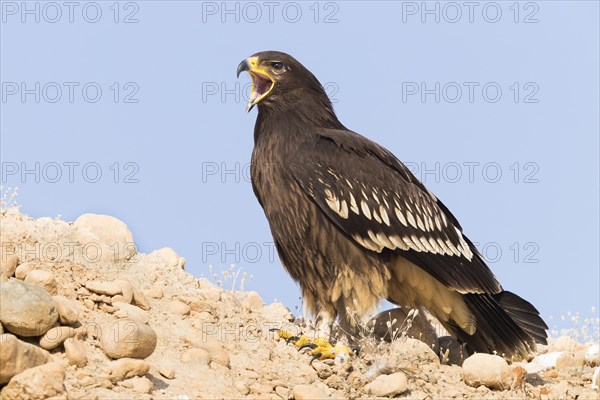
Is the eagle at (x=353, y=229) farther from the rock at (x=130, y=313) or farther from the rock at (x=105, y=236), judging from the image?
the rock at (x=130, y=313)

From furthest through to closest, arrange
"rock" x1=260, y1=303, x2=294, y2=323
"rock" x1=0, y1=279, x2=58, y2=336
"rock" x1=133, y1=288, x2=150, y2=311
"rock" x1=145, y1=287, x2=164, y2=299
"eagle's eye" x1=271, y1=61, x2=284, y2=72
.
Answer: "rock" x1=260, y1=303, x2=294, y2=323, "eagle's eye" x1=271, y1=61, x2=284, y2=72, "rock" x1=145, y1=287, x2=164, y2=299, "rock" x1=133, y1=288, x2=150, y2=311, "rock" x1=0, y1=279, x2=58, y2=336

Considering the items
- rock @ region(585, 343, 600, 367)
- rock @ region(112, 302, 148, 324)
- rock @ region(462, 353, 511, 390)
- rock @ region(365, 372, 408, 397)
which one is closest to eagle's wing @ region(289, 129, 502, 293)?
rock @ region(462, 353, 511, 390)

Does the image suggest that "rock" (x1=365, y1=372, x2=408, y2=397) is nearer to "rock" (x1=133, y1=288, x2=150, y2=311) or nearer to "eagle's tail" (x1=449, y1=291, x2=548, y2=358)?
"eagle's tail" (x1=449, y1=291, x2=548, y2=358)

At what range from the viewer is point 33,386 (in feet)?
18.8

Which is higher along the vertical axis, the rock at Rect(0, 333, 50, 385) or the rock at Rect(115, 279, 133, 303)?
the rock at Rect(115, 279, 133, 303)

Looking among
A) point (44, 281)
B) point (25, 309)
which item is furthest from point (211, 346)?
point (25, 309)

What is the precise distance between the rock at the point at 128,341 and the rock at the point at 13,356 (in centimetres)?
60

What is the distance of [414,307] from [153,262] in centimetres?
265

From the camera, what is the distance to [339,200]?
827cm

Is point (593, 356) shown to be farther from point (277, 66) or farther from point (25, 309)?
point (25, 309)

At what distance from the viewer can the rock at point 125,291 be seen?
7285 mm

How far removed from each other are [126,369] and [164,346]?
0.86 m

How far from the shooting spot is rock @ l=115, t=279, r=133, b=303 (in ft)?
23.9

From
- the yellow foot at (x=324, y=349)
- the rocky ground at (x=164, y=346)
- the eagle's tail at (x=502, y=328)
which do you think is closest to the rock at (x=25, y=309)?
the rocky ground at (x=164, y=346)
